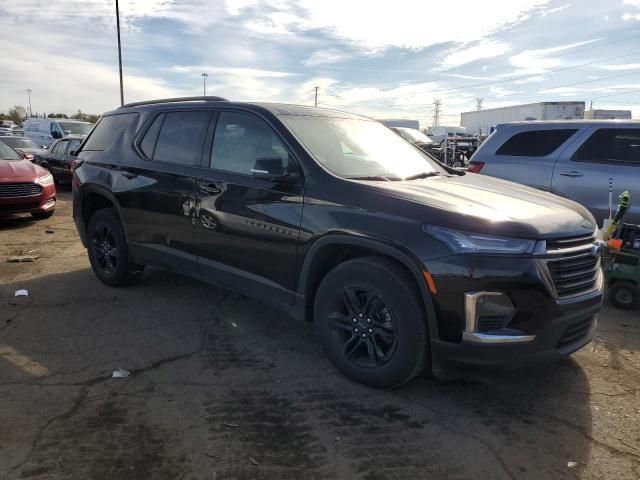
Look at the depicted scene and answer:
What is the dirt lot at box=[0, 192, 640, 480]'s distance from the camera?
2.55m

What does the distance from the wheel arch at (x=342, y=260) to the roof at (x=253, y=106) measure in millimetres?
1209

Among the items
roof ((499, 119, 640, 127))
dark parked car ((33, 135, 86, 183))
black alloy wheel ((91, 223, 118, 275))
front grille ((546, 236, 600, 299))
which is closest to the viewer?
front grille ((546, 236, 600, 299))

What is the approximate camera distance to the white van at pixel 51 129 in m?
20.3

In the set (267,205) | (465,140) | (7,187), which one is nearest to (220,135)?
(267,205)

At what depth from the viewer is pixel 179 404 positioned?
122 inches

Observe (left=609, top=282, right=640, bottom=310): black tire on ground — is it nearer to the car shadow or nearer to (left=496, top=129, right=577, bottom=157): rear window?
the car shadow

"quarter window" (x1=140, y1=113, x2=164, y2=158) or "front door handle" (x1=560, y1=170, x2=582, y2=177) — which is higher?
"quarter window" (x1=140, y1=113, x2=164, y2=158)

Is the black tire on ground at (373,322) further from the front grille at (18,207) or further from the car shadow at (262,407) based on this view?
the front grille at (18,207)

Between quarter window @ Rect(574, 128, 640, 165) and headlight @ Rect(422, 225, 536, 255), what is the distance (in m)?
3.79

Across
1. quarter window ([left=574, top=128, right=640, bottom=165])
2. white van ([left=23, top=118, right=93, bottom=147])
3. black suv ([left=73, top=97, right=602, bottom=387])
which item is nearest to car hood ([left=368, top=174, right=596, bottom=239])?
black suv ([left=73, top=97, right=602, bottom=387])

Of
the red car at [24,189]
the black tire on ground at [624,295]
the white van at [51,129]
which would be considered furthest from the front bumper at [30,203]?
the white van at [51,129]

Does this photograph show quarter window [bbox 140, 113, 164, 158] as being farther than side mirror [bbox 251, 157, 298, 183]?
Yes

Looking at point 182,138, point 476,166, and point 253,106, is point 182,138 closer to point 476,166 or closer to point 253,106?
point 253,106

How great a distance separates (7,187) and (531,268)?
8479 millimetres
